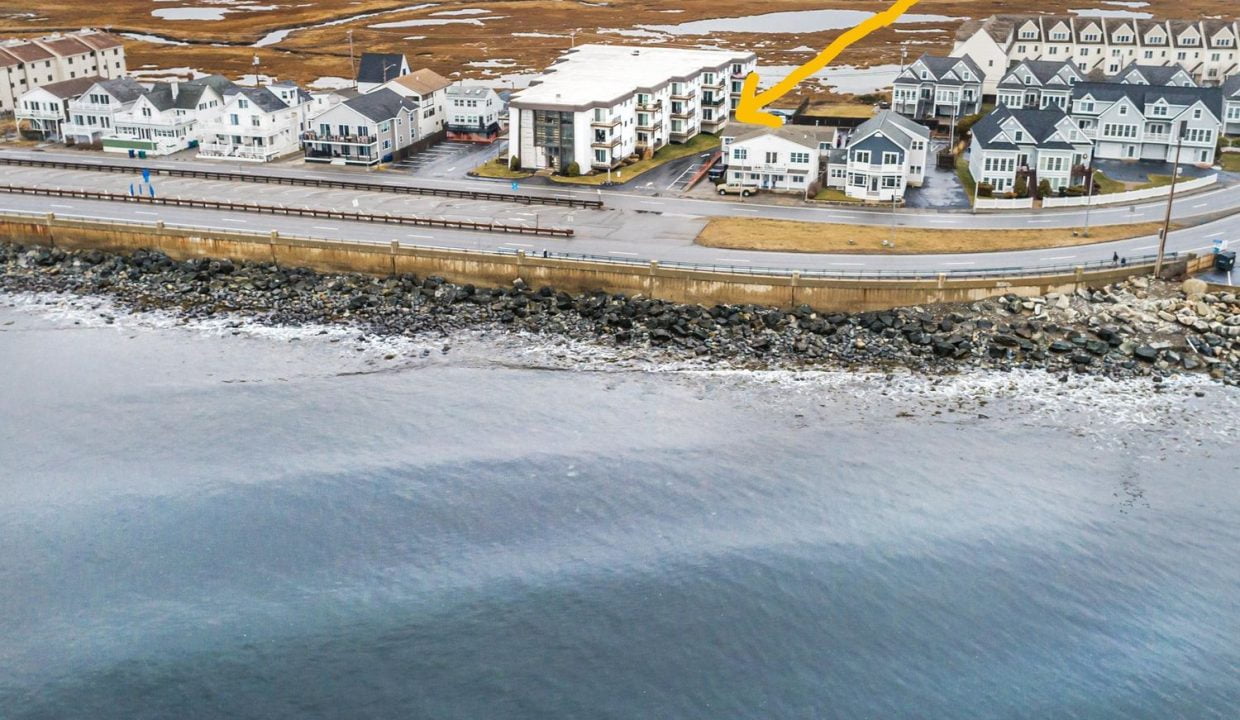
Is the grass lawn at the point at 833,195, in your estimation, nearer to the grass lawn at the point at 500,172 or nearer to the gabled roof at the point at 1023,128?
the gabled roof at the point at 1023,128

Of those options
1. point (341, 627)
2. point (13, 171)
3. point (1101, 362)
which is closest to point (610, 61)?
point (13, 171)

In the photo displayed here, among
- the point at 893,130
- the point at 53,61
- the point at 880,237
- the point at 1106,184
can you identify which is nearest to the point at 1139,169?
the point at 1106,184

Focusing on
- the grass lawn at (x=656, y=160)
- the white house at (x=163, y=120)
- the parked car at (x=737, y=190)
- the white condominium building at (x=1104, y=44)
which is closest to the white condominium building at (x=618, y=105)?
the grass lawn at (x=656, y=160)

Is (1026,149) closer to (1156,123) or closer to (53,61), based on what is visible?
(1156,123)

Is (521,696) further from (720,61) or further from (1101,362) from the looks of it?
(720,61)

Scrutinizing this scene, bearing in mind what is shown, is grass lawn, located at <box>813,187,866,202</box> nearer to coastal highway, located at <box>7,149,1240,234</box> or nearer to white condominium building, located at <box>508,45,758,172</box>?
coastal highway, located at <box>7,149,1240,234</box>
